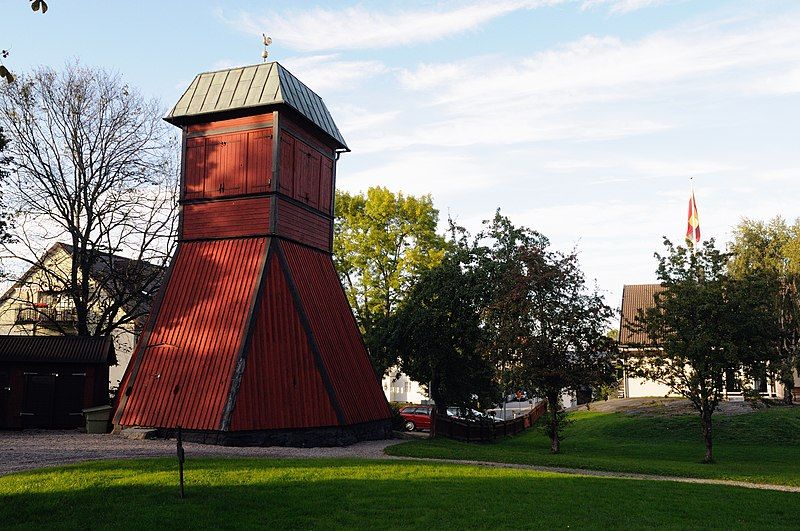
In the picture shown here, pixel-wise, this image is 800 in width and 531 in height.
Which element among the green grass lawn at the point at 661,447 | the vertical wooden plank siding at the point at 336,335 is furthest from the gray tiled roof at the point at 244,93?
the green grass lawn at the point at 661,447

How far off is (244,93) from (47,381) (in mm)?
12350

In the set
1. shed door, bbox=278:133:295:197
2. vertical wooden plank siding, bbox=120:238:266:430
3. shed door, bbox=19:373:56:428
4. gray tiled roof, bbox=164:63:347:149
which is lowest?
shed door, bbox=19:373:56:428

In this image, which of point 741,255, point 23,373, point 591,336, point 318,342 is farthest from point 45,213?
point 741,255

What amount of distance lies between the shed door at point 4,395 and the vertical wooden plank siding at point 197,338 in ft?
19.8

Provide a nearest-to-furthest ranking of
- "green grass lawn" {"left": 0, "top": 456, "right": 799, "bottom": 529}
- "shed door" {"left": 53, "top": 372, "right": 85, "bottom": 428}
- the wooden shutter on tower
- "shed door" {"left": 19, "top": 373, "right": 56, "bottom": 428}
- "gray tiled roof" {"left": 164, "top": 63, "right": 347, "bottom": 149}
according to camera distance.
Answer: "green grass lawn" {"left": 0, "top": 456, "right": 799, "bottom": 529} < "gray tiled roof" {"left": 164, "top": 63, "right": 347, "bottom": 149} < "shed door" {"left": 19, "top": 373, "right": 56, "bottom": 428} < "shed door" {"left": 53, "top": 372, "right": 85, "bottom": 428} < the wooden shutter on tower

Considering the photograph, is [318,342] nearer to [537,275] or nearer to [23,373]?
[537,275]

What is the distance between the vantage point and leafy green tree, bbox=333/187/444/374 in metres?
38.8

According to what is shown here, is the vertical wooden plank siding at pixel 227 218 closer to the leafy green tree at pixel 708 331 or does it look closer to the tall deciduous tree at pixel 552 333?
the tall deciduous tree at pixel 552 333

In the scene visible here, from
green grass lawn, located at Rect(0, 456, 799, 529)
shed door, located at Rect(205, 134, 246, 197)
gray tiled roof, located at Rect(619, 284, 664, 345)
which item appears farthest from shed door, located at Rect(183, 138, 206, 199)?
gray tiled roof, located at Rect(619, 284, 664, 345)

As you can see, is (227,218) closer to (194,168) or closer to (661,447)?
(194,168)

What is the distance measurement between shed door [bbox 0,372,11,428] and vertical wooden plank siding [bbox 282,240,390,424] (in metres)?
10.9

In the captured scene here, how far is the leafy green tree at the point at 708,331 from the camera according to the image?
2086cm

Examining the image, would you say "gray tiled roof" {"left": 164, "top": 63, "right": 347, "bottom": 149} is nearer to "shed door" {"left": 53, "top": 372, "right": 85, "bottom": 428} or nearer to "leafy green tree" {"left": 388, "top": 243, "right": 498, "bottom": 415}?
"leafy green tree" {"left": 388, "top": 243, "right": 498, "bottom": 415}

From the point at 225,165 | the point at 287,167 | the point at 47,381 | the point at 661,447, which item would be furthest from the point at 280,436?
the point at 661,447
